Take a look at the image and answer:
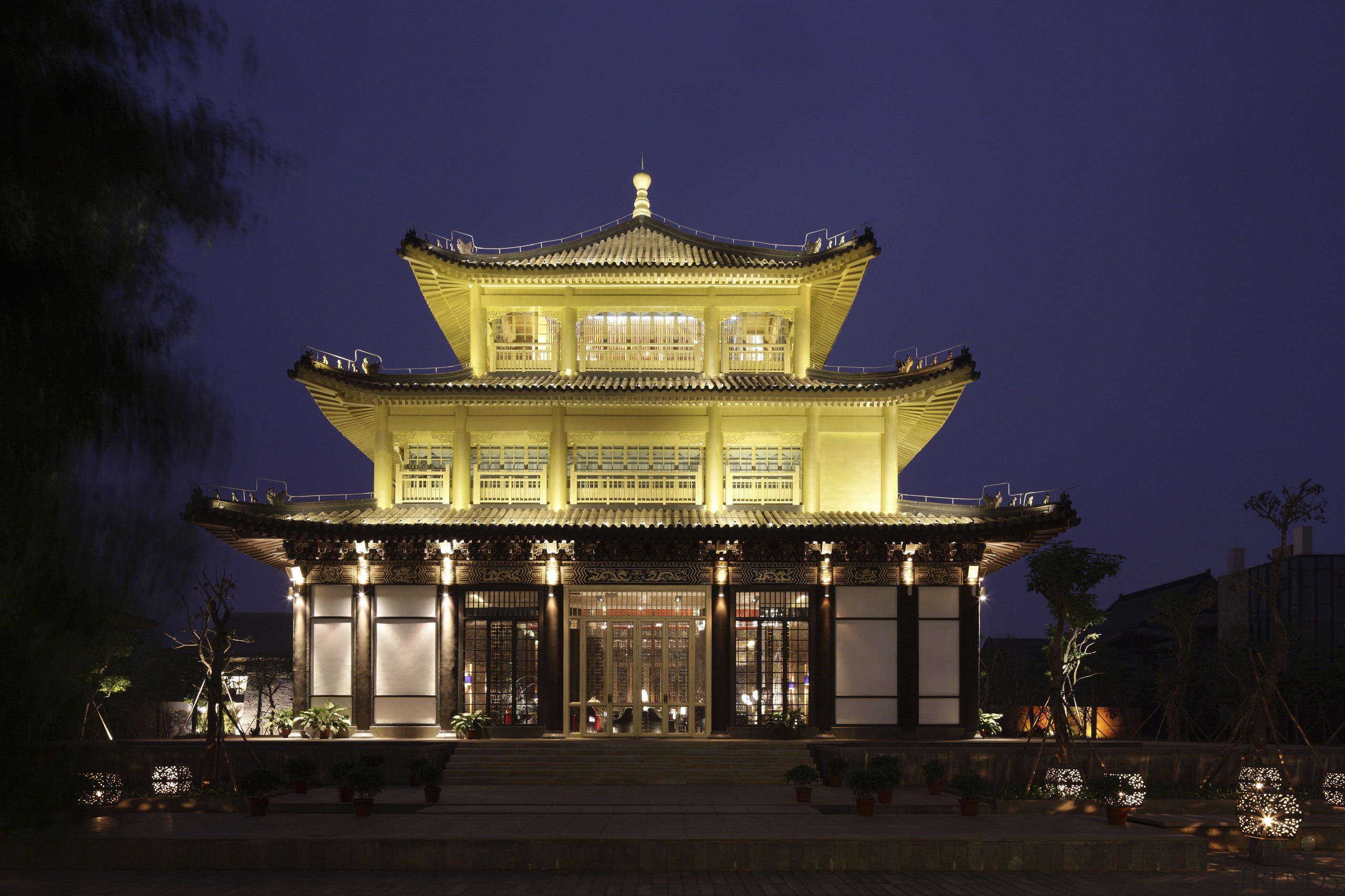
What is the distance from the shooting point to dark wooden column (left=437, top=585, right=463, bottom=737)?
2291cm

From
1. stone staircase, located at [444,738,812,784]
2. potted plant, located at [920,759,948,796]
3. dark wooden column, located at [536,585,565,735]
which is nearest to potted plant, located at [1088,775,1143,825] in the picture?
potted plant, located at [920,759,948,796]

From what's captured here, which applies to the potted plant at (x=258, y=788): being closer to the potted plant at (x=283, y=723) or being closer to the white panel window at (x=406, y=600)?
the potted plant at (x=283, y=723)

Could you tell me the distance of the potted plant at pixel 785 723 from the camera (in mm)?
22266

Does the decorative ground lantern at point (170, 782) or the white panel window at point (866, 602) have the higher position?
the white panel window at point (866, 602)

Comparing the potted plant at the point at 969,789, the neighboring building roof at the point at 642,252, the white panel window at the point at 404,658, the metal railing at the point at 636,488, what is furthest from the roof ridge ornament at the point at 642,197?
the potted plant at the point at 969,789

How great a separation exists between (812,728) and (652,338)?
10688 mm

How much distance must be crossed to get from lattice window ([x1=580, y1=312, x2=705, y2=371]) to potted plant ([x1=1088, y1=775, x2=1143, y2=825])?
47.3 ft

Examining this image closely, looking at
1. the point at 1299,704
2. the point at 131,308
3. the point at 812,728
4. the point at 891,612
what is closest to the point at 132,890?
the point at 131,308

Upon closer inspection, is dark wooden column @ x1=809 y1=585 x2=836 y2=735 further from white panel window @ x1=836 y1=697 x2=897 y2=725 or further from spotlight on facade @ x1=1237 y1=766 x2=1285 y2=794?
spotlight on facade @ x1=1237 y1=766 x2=1285 y2=794

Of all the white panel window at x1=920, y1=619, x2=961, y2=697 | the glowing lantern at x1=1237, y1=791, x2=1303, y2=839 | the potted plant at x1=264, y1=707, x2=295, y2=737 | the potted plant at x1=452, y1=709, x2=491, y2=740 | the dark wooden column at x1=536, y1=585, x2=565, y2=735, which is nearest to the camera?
the glowing lantern at x1=1237, y1=791, x2=1303, y2=839

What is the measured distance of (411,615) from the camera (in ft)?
76.5

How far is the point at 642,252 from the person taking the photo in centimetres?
2755

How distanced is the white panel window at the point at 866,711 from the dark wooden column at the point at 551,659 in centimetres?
632

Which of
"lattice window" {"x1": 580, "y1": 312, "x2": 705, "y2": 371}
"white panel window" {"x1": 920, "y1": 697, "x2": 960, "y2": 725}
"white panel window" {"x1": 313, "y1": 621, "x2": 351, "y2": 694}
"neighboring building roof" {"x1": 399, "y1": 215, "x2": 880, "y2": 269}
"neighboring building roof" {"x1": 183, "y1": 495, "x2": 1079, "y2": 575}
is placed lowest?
"white panel window" {"x1": 920, "y1": 697, "x2": 960, "y2": 725}
